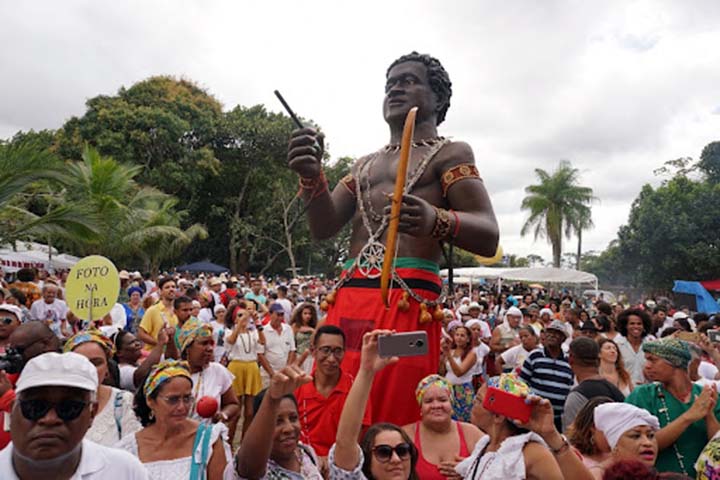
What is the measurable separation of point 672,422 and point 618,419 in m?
0.61

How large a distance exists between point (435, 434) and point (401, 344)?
48.6 inches

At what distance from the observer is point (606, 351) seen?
17.9 ft

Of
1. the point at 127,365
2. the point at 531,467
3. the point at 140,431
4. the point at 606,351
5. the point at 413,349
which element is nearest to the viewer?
the point at 413,349

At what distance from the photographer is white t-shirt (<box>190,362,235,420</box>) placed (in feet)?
13.6

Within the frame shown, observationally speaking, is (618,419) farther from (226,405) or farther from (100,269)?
(100,269)

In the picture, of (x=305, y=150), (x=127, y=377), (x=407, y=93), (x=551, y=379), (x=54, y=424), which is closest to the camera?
(x=54, y=424)

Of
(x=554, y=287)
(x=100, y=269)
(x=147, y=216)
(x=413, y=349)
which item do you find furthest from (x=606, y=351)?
(x=554, y=287)

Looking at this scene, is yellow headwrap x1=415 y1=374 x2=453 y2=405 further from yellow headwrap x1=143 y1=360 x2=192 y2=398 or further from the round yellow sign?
the round yellow sign

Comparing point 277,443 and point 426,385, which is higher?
point 426,385

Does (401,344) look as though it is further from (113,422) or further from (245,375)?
(245,375)

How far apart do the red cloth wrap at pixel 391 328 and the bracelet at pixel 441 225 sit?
0.37 m

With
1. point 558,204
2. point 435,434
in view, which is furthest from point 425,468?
point 558,204

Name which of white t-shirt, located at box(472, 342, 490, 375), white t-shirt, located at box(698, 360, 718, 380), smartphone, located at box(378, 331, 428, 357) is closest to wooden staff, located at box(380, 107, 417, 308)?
smartphone, located at box(378, 331, 428, 357)

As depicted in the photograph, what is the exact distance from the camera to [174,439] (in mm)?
2852
